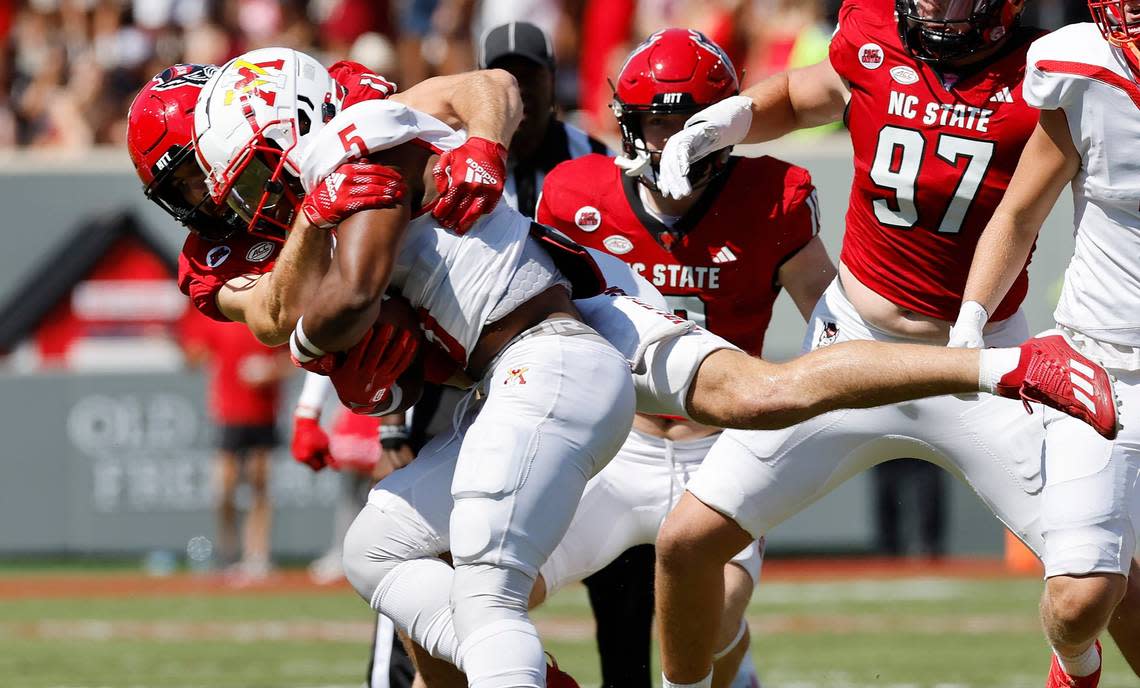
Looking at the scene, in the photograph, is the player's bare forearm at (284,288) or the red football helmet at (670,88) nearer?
the player's bare forearm at (284,288)

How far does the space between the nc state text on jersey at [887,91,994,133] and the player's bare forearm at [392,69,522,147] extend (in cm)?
99

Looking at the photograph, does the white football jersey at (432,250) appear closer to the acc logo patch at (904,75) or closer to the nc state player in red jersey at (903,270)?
the nc state player in red jersey at (903,270)

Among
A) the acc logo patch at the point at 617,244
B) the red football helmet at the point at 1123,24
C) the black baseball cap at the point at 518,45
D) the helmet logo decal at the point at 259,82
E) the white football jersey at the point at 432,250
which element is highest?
the red football helmet at the point at 1123,24

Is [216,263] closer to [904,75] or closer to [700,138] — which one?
[700,138]

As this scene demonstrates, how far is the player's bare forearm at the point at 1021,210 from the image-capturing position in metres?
3.96

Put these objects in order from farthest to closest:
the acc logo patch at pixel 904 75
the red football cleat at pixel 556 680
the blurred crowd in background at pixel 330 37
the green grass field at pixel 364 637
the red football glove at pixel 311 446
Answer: the blurred crowd in background at pixel 330 37
the green grass field at pixel 364 637
the red football glove at pixel 311 446
the acc logo patch at pixel 904 75
the red football cleat at pixel 556 680

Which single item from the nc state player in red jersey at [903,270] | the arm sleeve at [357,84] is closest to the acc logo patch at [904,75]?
the nc state player in red jersey at [903,270]

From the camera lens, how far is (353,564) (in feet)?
12.8

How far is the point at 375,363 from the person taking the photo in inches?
145

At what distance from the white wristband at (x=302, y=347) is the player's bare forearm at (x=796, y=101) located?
5.01 ft

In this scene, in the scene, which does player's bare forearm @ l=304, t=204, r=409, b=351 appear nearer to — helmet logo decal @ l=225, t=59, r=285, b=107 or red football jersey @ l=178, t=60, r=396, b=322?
helmet logo decal @ l=225, t=59, r=285, b=107

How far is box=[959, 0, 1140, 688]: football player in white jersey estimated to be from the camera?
3.85m

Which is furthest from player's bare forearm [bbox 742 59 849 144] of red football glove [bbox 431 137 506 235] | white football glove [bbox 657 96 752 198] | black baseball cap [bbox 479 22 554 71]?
red football glove [bbox 431 137 506 235]

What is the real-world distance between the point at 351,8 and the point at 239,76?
349 inches
